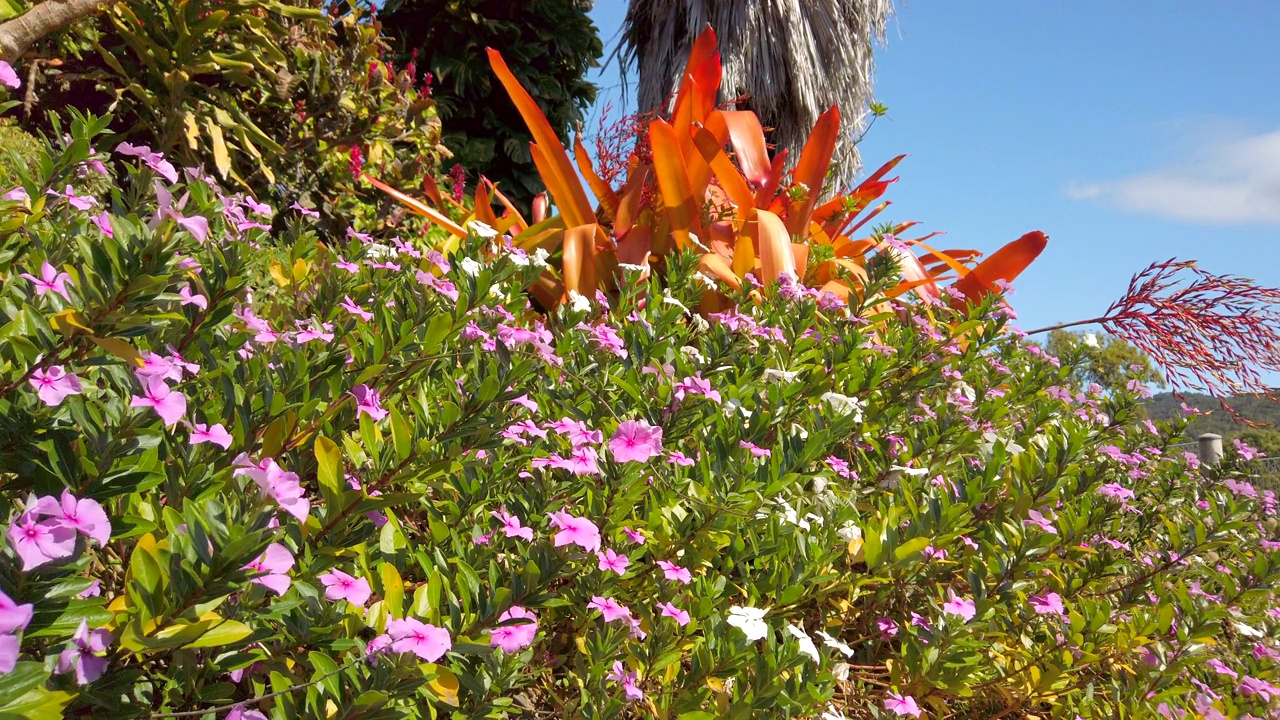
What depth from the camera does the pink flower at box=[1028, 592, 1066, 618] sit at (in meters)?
1.58

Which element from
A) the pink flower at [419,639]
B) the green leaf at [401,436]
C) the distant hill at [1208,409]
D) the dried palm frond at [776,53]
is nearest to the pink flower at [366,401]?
the green leaf at [401,436]

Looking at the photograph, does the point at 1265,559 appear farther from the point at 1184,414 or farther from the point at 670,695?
the point at 670,695

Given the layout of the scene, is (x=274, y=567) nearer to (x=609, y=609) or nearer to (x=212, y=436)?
(x=212, y=436)

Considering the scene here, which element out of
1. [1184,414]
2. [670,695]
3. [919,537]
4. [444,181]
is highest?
[444,181]

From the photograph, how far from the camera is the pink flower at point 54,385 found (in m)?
0.78

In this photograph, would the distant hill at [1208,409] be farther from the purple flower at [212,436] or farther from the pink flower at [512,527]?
the purple flower at [212,436]

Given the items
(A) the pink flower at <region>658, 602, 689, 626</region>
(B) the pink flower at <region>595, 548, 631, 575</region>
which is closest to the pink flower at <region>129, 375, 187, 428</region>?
(B) the pink flower at <region>595, 548, 631, 575</region>

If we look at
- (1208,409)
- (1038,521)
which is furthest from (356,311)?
(1208,409)

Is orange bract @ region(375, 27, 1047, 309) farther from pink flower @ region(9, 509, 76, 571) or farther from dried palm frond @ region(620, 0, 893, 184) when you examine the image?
dried palm frond @ region(620, 0, 893, 184)

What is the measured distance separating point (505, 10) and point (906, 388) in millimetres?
7720

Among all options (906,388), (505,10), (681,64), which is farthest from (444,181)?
(906,388)

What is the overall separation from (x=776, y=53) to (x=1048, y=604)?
30.0ft

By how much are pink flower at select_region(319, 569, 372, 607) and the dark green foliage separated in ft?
24.5

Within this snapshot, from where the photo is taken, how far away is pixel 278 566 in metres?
0.74
